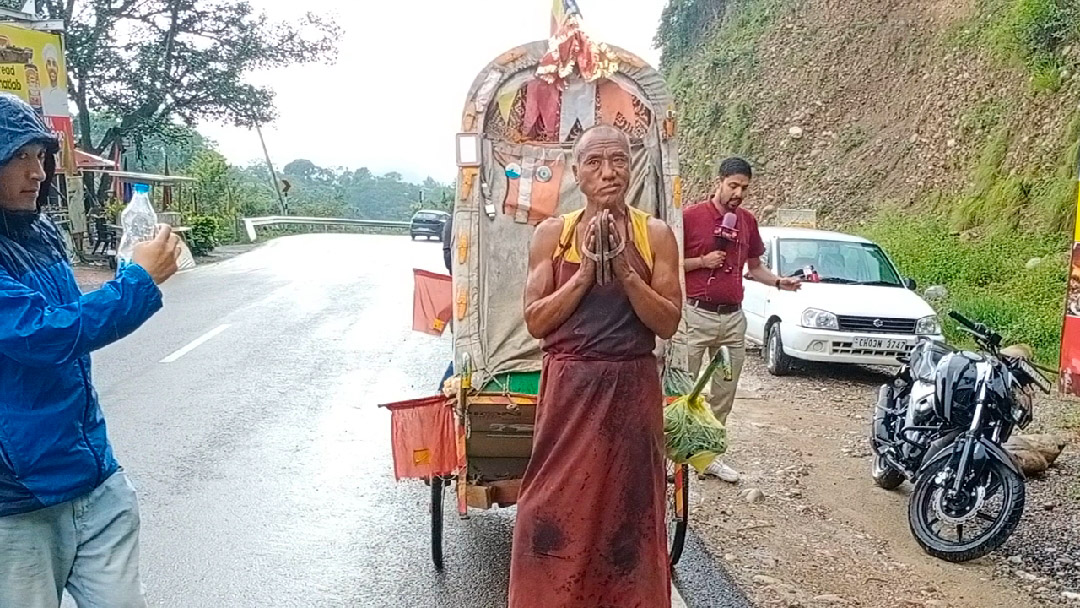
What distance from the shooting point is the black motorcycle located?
4.92 m

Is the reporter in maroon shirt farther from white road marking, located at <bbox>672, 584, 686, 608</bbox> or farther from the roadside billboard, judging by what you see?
the roadside billboard

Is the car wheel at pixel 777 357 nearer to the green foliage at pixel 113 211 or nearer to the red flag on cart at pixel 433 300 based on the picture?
the red flag on cart at pixel 433 300

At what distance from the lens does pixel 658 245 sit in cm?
331

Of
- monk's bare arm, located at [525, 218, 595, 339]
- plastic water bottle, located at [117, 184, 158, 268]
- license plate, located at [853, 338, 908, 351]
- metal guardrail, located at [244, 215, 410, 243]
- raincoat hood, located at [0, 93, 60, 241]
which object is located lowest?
metal guardrail, located at [244, 215, 410, 243]

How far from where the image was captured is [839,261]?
10820 mm

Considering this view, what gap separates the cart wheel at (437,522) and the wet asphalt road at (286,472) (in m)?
0.09

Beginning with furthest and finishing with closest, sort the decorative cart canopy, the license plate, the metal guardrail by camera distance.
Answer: the metal guardrail, the license plate, the decorative cart canopy

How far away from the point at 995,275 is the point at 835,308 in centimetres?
421

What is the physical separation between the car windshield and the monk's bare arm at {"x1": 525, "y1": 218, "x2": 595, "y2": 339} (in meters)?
7.65

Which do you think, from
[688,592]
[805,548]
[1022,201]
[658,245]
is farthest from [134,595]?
[1022,201]

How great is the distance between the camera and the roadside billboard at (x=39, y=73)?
18.2 m

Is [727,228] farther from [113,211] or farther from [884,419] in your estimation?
[113,211]

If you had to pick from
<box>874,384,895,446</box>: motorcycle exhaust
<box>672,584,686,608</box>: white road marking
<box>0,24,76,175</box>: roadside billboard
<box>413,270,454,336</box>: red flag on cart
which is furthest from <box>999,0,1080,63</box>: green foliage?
<box>0,24,76,175</box>: roadside billboard

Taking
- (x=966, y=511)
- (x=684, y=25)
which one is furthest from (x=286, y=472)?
(x=684, y=25)
